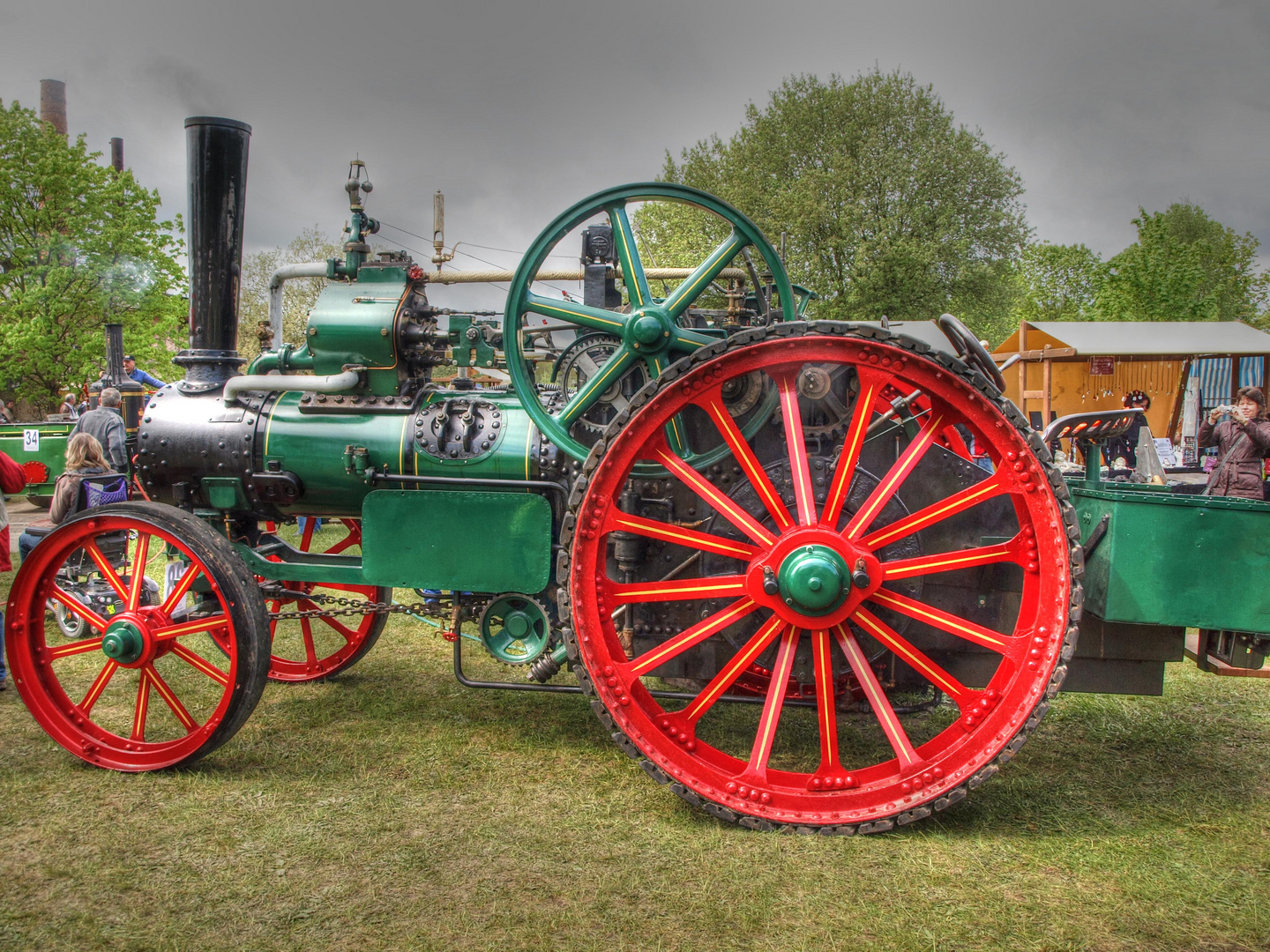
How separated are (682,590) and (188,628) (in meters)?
2.09

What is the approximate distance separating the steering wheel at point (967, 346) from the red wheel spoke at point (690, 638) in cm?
115

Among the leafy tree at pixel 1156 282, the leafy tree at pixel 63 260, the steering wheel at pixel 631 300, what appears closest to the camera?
the steering wheel at pixel 631 300

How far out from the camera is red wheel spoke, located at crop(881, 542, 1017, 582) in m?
2.83

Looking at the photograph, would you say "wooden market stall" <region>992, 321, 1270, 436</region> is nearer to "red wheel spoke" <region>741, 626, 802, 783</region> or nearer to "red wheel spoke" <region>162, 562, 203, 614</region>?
"red wheel spoke" <region>741, 626, 802, 783</region>

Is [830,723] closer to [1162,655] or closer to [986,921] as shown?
[986,921]

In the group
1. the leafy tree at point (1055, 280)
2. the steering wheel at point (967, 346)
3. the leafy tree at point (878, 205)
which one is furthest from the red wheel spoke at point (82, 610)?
the leafy tree at point (1055, 280)

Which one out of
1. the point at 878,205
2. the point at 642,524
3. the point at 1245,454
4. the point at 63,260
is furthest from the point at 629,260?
the point at 878,205

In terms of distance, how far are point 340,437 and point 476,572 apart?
92 cm

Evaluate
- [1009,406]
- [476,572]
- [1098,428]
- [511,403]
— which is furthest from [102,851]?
[1098,428]

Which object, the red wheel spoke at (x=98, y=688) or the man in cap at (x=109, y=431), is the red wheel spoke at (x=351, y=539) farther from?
the man in cap at (x=109, y=431)

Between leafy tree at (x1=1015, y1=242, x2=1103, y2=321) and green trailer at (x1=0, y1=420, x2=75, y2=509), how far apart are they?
104ft

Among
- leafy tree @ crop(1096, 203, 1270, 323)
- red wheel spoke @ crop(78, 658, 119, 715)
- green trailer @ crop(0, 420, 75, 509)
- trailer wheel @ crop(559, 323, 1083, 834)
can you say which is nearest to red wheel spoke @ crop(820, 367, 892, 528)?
trailer wheel @ crop(559, 323, 1083, 834)

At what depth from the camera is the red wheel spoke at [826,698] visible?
9.37ft

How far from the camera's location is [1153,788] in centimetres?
336
